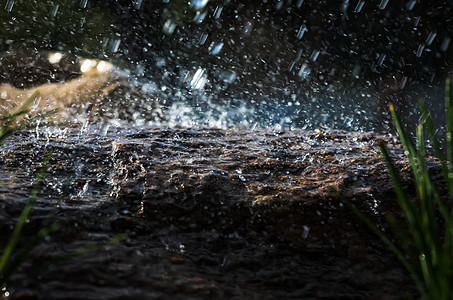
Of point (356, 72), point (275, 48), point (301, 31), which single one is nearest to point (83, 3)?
point (275, 48)

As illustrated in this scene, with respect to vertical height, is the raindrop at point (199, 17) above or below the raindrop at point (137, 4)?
above

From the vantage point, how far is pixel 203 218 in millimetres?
1571

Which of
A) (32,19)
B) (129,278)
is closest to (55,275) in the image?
(129,278)

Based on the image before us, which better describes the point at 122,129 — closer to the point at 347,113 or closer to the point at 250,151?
the point at 250,151

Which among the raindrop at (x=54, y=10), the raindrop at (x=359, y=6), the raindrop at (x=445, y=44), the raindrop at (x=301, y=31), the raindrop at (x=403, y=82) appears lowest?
the raindrop at (x=54, y=10)

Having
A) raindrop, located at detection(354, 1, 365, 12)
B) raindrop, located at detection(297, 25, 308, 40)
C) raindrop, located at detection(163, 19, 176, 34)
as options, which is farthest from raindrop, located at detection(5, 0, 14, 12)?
raindrop, located at detection(354, 1, 365, 12)

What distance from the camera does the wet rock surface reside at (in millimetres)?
1175

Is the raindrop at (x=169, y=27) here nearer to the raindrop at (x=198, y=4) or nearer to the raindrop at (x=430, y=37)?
the raindrop at (x=198, y=4)

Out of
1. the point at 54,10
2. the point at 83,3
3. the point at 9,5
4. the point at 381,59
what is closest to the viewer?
the point at 9,5

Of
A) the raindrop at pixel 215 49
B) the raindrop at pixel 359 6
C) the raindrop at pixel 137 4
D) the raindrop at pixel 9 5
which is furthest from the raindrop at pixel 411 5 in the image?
Result: the raindrop at pixel 9 5

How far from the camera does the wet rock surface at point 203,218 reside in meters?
1.17

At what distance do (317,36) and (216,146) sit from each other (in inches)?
286

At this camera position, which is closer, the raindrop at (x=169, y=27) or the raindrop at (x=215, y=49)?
the raindrop at (x=169, y=27)

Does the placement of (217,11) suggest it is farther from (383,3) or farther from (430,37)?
(430,37)
